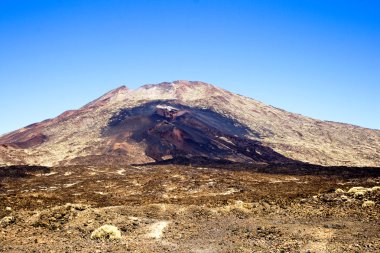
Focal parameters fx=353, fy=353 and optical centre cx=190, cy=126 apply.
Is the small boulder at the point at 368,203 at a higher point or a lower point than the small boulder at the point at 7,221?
higher

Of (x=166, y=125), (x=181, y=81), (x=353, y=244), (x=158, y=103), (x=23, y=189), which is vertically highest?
(x=181, y=81)

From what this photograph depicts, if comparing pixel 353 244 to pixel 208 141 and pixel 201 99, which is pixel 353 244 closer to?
pixel 208 141

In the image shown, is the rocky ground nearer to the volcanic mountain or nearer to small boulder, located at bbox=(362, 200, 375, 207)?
small boulder, located at bbox=(362, 200, 375, 207)

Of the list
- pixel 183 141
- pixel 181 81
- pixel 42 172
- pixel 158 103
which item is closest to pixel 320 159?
pixel 183 141

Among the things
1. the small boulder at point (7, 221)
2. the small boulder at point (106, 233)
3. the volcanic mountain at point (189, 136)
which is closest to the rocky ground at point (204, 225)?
the small boulder at point (7, 221)

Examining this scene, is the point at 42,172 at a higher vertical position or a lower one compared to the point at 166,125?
lower

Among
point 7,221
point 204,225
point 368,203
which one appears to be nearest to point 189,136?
point 368,203

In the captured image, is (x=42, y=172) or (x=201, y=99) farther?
(x=201, y=99)

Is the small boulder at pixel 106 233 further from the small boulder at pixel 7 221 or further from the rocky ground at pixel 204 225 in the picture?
the small boulder at pixel 7 221

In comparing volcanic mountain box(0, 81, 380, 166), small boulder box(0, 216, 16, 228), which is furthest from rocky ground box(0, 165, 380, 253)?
volcanic mountain box(0, 81, 380, 166)

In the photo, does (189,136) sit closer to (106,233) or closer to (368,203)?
(368,203)
